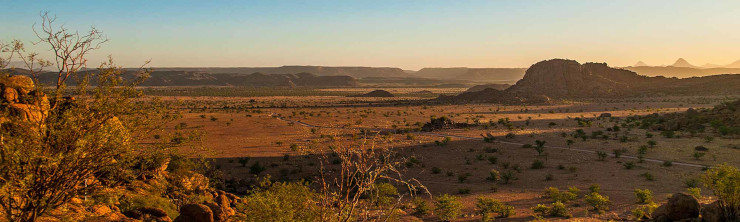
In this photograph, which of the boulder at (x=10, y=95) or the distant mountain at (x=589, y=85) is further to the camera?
the distant mountain at (x=589, y=85)

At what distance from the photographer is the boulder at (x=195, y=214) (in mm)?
9945

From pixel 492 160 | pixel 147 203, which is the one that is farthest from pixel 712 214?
pixel 147 203

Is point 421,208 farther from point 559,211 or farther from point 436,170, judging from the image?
point 436,170

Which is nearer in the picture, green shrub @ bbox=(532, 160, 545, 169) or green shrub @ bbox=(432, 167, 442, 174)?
green shrub @ bbox=(432, 167, 442, 174)

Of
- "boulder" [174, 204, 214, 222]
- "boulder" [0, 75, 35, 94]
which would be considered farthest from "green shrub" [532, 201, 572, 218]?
"boulder" [0, 75, 35, 94]

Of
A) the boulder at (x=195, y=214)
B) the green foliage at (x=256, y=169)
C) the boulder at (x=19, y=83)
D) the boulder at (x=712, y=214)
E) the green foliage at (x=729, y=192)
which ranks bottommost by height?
the green foliage at (x=256, y=169)

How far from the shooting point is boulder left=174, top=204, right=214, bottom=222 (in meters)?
9.95

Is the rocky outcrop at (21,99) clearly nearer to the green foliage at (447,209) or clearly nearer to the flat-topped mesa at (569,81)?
the green foliage at (447,209)

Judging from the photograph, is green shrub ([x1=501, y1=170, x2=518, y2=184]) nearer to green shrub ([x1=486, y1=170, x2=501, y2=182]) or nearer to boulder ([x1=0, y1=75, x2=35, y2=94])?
green shrub ([x1=486, y1=170, x2=501, y2=182])

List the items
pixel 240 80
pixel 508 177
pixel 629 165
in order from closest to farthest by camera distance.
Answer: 1. pixel 508 177
2. pixel 629 165
3. pixel 240 80

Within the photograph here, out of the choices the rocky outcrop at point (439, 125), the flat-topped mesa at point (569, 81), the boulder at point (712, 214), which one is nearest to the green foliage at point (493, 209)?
the boulder at point (712, 214)

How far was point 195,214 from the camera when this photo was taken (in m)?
9.95

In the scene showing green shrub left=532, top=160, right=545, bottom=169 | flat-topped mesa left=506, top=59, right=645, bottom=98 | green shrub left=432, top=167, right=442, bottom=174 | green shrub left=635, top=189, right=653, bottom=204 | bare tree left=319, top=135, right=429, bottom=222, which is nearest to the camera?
bare tree left=319, top=135, right=429, bottom=222

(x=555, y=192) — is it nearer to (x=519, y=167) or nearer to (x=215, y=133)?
(x=519, y=167)
